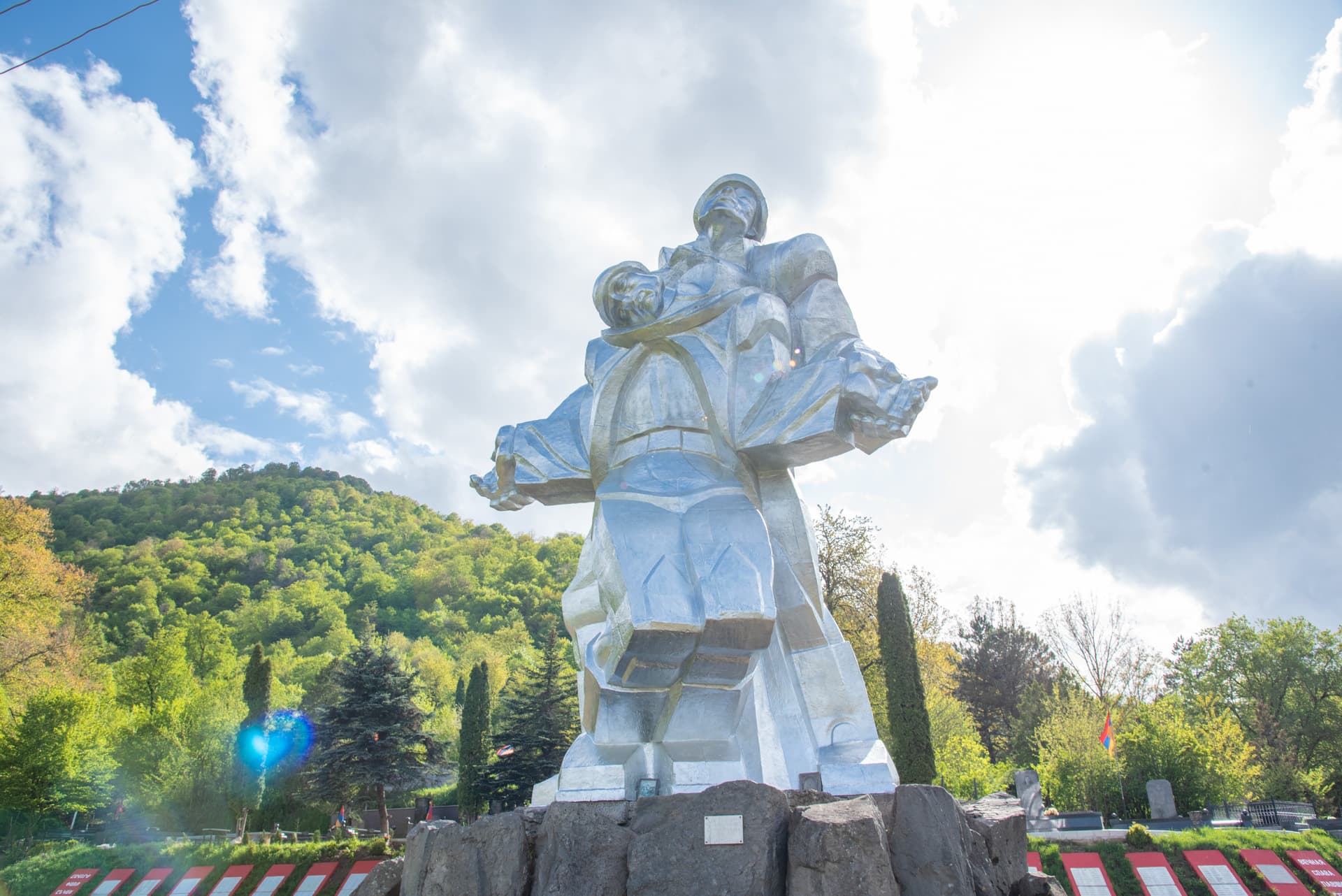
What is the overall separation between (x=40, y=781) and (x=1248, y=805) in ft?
112

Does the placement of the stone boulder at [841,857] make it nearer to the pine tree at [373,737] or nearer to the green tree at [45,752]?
the pine tree at [373,737]

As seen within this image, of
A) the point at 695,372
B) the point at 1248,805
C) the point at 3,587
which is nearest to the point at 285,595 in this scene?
the point at 3,587

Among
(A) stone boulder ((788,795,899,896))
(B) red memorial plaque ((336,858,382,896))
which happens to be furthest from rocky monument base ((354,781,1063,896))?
(B) red memorial plaque ((336,858,382,896))

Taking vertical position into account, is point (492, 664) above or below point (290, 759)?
above

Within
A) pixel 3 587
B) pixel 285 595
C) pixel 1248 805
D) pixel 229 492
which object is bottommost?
pixel 1248 805

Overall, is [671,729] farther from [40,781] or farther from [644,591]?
[40,781]

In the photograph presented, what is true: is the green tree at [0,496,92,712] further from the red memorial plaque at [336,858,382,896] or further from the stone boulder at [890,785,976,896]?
the stone boulder at [890,785,976,896]

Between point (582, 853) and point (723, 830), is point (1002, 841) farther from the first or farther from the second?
point (582, 853)

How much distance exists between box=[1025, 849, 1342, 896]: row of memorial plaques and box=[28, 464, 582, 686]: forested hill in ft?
145

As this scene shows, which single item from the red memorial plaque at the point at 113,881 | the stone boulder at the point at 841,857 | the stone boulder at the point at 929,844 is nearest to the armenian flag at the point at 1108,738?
the red memorial plaque at the point at 113,881

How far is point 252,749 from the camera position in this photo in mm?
28484

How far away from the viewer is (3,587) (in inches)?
1146

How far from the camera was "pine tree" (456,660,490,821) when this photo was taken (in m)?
24.2

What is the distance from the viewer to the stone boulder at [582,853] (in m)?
3.40
